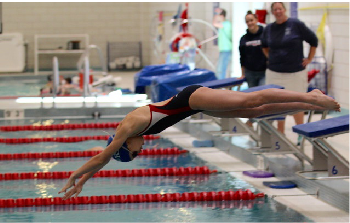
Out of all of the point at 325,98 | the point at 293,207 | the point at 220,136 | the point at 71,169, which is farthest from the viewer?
the point at 220,136

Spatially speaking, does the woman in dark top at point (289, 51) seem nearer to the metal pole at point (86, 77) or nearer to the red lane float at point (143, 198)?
the red lane float at point (143, 198)

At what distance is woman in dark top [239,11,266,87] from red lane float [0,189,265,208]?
110 inches

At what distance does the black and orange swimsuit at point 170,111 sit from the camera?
15.9ft

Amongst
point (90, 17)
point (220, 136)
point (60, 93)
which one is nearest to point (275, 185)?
point (220, 136)

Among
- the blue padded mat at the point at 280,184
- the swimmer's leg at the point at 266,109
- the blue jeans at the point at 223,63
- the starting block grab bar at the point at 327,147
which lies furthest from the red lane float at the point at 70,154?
the blue jeans at the point at 223,63

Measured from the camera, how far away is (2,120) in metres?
11.2

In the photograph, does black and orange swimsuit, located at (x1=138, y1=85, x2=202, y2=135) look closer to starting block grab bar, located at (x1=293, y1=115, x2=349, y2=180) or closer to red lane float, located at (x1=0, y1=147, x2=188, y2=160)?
starting block grab bar, located at (x1=293, y1=115, x2=349, y2=180)

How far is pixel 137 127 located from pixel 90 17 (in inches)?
718

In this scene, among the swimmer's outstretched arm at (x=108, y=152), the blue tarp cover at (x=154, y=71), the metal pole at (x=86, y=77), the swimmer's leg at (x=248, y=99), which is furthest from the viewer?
the blue tarp cover at (x=154, y=71)

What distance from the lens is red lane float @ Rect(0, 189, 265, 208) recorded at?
6160 millimetres

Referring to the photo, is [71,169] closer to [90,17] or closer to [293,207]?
[293,207]

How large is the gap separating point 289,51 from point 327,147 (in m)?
2.27

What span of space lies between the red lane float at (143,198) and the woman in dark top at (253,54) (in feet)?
9.16

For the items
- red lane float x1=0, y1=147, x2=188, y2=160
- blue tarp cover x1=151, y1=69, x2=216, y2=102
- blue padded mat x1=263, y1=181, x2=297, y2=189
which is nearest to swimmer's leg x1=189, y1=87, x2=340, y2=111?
blue padded mat x1=263, y1=181, x2=297, y2=189
